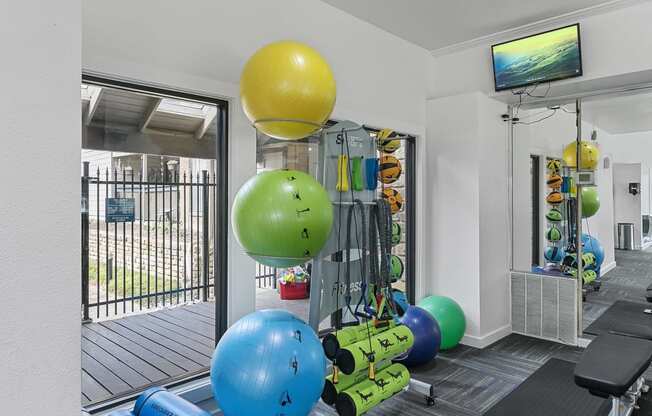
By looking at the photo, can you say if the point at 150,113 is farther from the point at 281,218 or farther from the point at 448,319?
the point at 448,319

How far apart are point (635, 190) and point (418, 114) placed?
2.17 m

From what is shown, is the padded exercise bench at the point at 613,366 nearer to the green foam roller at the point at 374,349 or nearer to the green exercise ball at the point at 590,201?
the green foam roller at the point at 374,349

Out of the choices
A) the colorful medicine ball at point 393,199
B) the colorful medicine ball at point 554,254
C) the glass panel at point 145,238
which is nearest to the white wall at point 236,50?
the glass panel at point 145,238

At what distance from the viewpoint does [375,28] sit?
151 inches

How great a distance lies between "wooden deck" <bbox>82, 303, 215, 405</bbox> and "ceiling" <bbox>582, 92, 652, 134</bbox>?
4.10 meters

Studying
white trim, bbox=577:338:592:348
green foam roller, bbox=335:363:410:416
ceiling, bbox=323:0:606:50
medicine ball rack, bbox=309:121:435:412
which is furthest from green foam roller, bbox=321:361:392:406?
ceiling, bbox=323:0:606:50

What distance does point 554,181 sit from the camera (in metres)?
4.30

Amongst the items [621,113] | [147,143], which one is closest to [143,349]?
[147,143]

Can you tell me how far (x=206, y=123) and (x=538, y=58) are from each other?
9.62 feet

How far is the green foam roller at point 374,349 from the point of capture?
95.8 inches

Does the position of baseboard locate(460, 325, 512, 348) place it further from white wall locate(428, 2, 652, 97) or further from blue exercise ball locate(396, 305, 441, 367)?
white wall locate(428, 2, 652, 97)

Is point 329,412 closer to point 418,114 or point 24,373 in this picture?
point 24,373

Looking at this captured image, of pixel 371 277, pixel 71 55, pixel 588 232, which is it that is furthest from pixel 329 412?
pixel 588 232

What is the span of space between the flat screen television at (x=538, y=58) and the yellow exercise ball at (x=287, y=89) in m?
2.42
